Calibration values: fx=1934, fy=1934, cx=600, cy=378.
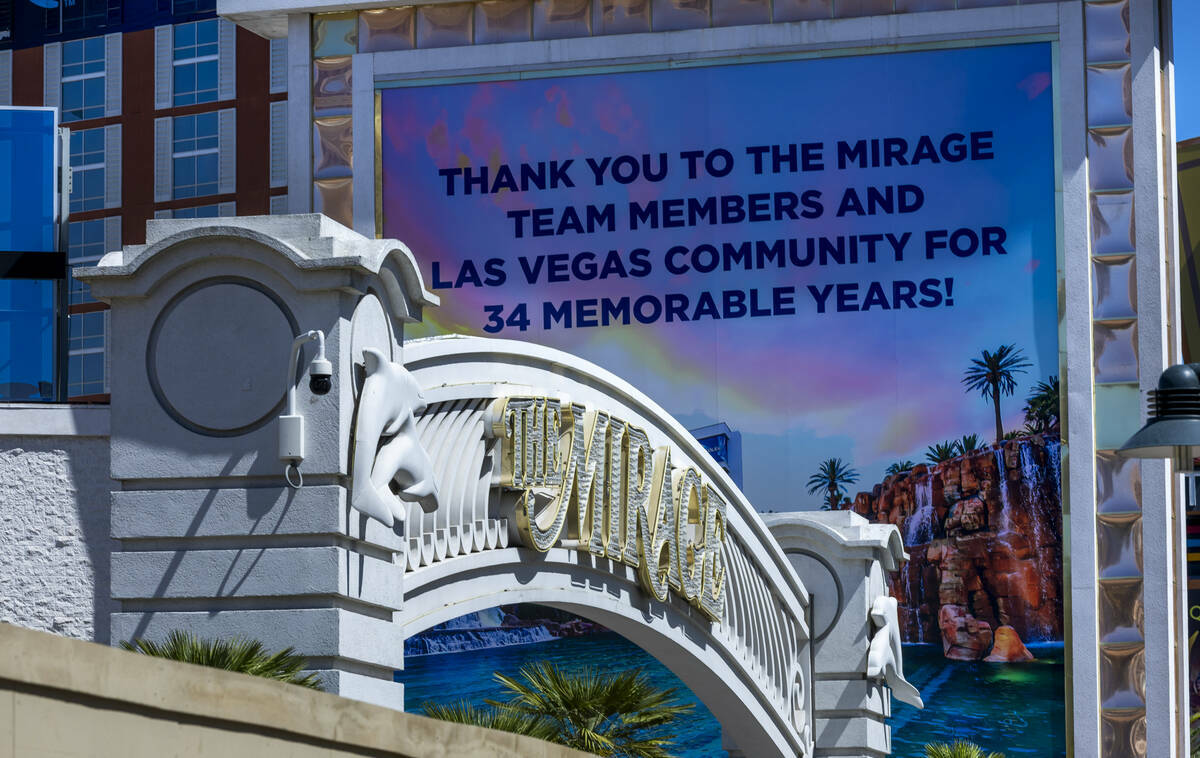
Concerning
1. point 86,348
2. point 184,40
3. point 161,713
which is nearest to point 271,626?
point 161,713

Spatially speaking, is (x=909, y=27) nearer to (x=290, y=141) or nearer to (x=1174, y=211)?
(x=1174, y=211)

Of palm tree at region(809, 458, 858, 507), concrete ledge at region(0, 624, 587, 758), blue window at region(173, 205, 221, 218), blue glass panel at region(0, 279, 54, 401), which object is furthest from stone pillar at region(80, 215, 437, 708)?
blue window at region(173, 205, 221, 218)

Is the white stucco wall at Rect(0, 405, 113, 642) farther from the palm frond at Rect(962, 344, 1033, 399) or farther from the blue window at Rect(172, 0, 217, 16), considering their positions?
the blue window at Rect(172, 0, 217, 16)

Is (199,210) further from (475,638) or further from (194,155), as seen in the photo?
(475,638)

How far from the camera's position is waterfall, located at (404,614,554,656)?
28.9 metres

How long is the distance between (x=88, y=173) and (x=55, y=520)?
126ft

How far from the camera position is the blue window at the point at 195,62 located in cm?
4803

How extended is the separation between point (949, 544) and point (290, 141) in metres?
11.7

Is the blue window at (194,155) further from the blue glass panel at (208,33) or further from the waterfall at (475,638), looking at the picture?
the waterfall at (475,638)

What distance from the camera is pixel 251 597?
10.6m

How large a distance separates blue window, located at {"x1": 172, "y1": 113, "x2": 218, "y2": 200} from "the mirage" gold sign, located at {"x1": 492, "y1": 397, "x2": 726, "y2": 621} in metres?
30.6

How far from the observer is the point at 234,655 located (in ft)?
33.1

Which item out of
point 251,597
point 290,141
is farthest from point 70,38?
point 251,597

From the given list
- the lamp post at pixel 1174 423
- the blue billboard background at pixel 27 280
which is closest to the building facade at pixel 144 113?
the blue billboard background at pixel 27 280
